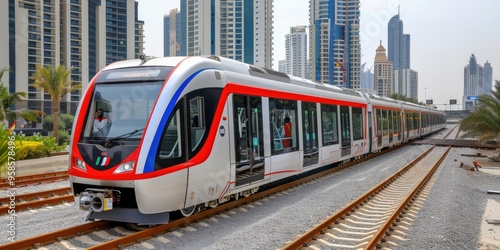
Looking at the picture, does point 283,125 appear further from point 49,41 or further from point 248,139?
point 49,41

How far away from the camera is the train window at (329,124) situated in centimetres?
1551

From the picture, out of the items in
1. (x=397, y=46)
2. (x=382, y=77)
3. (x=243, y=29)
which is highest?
(x=243, y=29)

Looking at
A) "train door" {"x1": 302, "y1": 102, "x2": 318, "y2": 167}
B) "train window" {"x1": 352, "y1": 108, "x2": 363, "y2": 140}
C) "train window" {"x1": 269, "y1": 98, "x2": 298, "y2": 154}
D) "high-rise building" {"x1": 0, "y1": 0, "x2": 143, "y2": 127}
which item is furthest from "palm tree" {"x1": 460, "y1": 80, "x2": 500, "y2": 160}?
"high-rise building" {"x1": 0, "y1": 0, "x2": 143, "y2": 127}

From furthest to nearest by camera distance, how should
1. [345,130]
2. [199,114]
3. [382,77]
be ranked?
[382,77], [345,130], [199,114]

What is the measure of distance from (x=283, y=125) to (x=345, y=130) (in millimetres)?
6595

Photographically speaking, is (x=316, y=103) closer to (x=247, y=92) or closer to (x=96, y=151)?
(x=247, y=92)

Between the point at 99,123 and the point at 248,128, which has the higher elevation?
the point at 99,123

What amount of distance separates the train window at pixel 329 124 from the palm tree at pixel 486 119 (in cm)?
1122

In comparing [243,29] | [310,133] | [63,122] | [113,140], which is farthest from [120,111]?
[243,29]

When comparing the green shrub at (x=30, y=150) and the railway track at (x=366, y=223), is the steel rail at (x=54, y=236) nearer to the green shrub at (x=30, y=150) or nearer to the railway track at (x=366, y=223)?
the railway track at (x=366, y=223)

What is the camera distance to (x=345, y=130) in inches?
712

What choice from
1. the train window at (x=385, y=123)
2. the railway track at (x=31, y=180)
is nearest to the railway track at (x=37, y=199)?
the railway track at (x=31, y=180)

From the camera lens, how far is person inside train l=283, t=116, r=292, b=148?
40.1 feet

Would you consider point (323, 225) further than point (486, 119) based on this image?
No
